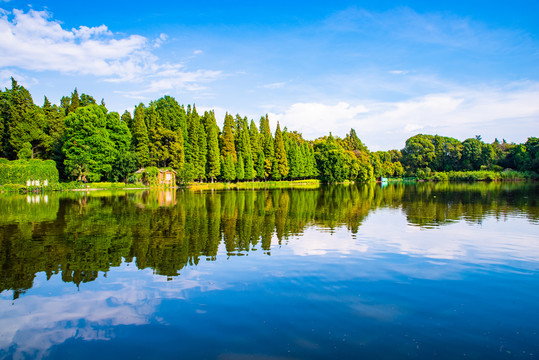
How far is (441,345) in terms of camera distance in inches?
199

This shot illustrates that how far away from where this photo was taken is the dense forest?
1964 inches

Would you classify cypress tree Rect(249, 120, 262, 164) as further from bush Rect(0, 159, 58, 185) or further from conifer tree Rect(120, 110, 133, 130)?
bush Rect(0, 159, 58, 185)

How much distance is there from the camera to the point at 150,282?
7.96 metres

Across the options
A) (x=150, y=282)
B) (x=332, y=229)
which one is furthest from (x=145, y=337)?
(x=332, y=229)

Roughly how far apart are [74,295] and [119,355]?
3.02m

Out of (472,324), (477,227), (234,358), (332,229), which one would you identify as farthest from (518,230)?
(234,358)

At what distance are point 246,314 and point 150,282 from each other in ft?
9.58

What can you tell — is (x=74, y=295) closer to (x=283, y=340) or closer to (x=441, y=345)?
(x=283, y=340)

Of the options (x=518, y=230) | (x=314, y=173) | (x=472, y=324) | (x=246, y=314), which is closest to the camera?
(x=472, y=324)

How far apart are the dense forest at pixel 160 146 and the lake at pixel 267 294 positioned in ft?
131

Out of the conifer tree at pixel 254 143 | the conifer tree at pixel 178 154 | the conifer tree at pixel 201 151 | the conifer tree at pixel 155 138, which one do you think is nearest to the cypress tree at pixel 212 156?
the conifer tree at pixel 201 151

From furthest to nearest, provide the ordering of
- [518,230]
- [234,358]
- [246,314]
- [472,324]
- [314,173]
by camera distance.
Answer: [314,173] < [518,230] < [246,314] < [472,324] < [234,358]

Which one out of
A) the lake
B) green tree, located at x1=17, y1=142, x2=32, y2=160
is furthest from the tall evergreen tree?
the lake

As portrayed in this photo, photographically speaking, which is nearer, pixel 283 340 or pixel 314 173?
pixel 283 340
